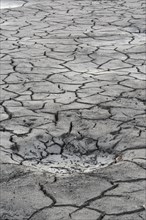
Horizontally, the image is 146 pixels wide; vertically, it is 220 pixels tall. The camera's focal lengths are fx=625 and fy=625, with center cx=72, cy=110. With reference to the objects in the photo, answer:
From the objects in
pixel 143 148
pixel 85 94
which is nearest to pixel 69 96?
pixel 85 94

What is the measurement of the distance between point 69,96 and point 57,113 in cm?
46

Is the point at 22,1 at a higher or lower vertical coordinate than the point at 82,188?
lower

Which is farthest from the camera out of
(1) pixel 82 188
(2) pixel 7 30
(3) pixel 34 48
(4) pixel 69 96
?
(2) pixel 7 30

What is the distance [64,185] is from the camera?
346 cm

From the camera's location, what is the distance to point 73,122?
14.3 feet

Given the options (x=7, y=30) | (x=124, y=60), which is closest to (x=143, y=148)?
(x=124, y=60)

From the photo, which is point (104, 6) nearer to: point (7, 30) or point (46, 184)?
point (7, 30)

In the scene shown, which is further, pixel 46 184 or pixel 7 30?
pixel 7 30

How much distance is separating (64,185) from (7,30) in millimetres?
4448

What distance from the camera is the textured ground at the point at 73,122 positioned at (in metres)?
3.29

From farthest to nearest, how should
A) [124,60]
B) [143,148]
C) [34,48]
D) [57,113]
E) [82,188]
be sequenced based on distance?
[34,48]
[124,60]
[57,113]
[143,148]
[82,188]

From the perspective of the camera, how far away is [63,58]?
20.6 ft

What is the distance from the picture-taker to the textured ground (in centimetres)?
329

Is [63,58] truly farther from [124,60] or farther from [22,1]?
[22,1]
